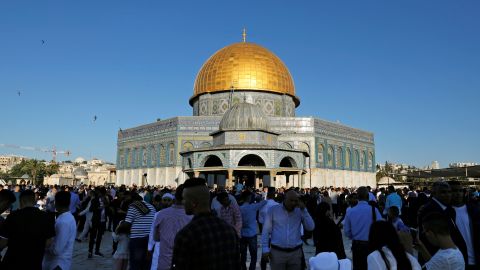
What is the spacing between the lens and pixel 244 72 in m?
45.6

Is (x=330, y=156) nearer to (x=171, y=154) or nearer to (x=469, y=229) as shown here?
(x=171, y=154)

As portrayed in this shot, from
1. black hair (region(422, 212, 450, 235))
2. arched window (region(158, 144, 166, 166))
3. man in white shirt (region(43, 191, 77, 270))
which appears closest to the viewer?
black hair (region(422, 212, 450, 235))

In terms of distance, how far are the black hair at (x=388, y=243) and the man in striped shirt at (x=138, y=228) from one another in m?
3.68

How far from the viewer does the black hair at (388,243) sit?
3.11 metres

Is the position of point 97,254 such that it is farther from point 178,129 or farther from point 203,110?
point 203,110

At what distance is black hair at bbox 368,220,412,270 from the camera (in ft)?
10.2

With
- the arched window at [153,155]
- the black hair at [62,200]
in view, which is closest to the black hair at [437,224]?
the black hair at [62,200]

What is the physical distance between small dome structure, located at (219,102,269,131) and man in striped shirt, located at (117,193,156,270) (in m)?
23.9

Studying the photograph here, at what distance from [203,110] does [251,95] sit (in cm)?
596

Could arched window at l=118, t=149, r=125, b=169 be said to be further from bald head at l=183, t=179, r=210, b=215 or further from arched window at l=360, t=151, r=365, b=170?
bald head at l=183, t=179, r=210, b=215

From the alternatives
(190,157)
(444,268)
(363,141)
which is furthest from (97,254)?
(363,141)

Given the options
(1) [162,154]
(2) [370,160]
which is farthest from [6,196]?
(2) [370,160]

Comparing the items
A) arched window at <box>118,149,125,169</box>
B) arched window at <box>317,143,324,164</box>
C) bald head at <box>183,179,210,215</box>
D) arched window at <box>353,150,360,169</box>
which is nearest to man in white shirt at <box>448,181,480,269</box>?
bald head at <box>183,179,210,215</box>

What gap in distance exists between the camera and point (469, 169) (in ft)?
112
